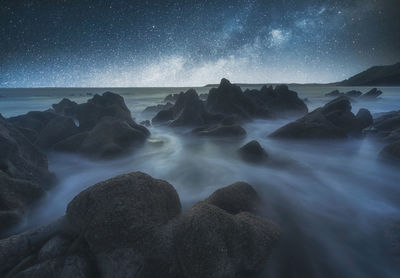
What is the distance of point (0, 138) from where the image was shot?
495 centimetres

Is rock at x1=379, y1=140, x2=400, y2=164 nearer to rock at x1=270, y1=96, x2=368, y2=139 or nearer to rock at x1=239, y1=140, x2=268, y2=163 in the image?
rock at x1=270, y1=96, x2=368, y2=139

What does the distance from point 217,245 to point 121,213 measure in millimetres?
1228

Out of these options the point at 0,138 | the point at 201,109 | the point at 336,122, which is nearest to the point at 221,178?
the point at 0,138

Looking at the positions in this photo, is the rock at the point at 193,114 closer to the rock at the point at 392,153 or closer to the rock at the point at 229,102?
the rock at the point at 229,102

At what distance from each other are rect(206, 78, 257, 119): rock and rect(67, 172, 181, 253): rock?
12487 mm

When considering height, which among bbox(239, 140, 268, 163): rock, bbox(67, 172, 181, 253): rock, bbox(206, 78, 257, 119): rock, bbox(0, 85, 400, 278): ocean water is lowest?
bbox(0, 85, 400, 278): ocean water

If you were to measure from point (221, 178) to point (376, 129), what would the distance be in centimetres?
875

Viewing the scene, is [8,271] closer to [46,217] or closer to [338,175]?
[46,217]

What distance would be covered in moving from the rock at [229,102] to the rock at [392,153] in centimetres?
854

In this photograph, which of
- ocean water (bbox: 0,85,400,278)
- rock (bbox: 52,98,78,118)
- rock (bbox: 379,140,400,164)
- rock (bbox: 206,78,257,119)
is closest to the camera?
ocean water (bbox: 0,85,400,278)

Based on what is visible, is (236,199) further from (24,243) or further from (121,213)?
(24,243)

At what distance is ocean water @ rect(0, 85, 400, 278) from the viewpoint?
3.33 m

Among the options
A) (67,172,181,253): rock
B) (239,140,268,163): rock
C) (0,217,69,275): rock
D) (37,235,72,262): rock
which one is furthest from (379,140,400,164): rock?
(0,217,69,275): rock

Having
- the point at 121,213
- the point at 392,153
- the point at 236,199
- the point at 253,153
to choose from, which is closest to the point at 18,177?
the point at 121,213
